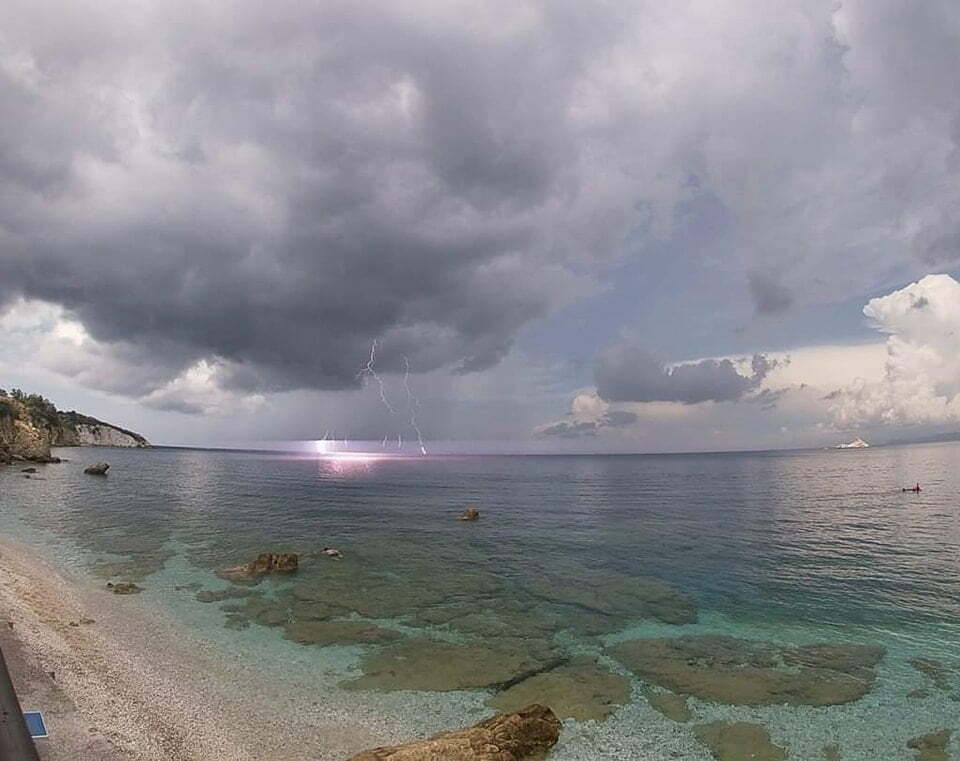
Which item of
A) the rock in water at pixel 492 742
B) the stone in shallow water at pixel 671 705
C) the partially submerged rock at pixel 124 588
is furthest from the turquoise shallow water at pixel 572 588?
the partially submerged rock at pixel 124 588

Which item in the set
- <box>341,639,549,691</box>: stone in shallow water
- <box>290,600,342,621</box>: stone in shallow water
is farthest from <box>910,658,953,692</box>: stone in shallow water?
<box>290,600,342,621</box>: stone in shallow water

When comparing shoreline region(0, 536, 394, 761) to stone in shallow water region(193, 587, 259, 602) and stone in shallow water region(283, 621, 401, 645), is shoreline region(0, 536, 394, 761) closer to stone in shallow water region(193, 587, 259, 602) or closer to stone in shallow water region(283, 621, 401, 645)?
stone in shallow water region(283, 621, 401, 645)

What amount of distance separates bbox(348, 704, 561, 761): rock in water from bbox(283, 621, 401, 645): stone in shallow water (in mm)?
12741

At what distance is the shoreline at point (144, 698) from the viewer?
18031mm

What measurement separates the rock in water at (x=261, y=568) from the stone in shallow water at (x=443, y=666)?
1908cm

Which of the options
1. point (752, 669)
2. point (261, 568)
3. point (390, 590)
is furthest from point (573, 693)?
point (261, 568)

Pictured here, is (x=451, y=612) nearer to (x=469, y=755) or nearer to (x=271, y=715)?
(x=271, y=715)

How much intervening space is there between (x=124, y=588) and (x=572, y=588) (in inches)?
1339

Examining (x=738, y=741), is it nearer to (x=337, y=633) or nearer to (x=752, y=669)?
(x=752, y=669)

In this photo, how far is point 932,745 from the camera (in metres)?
20.3

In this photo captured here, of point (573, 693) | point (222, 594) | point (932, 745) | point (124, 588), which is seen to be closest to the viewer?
point (932, 745)

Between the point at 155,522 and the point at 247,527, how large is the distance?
12.8 m

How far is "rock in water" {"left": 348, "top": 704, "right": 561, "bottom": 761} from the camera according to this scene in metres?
16.1

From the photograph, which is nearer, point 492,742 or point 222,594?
point 492,742
